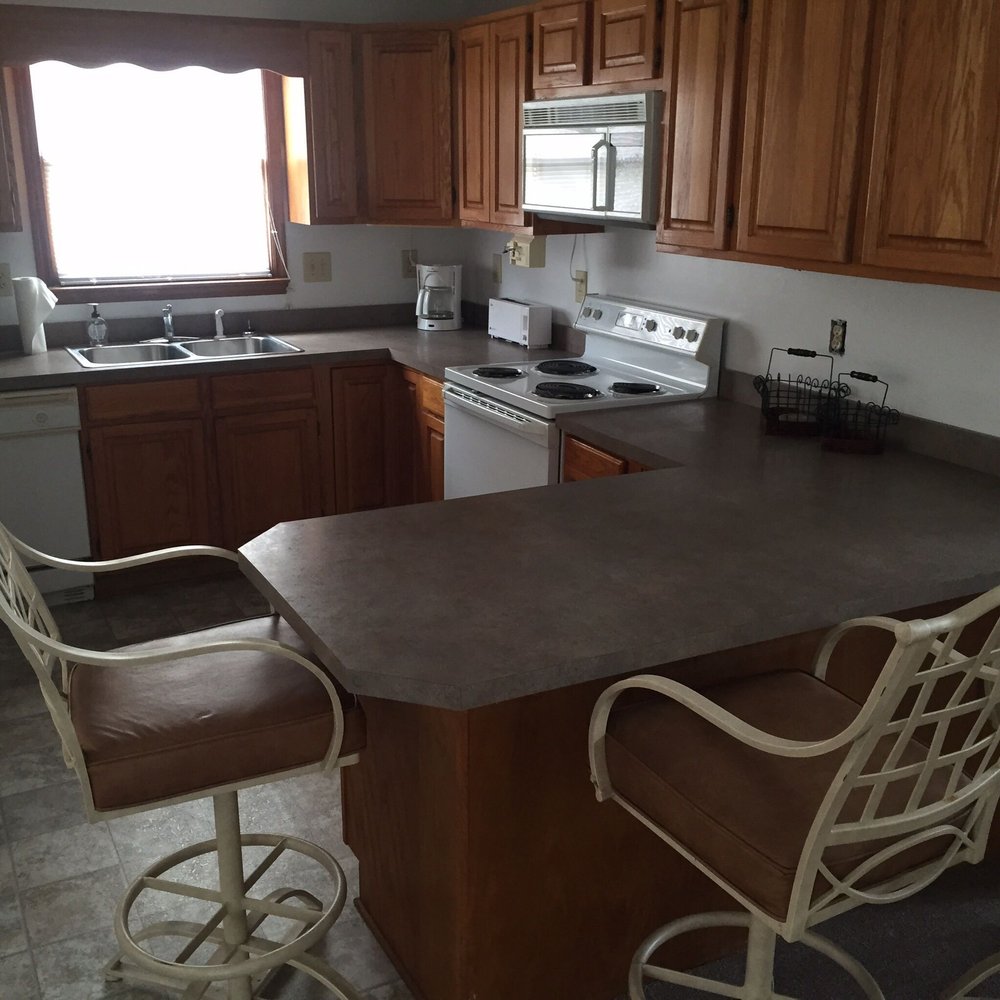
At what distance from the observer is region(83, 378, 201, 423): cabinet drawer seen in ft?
12.1

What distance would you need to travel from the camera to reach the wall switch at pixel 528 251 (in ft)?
13.5

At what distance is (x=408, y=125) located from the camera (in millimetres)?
4117

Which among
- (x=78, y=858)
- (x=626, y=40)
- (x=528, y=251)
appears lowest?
(x=78, y=858)

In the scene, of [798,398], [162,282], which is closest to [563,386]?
[798,398]

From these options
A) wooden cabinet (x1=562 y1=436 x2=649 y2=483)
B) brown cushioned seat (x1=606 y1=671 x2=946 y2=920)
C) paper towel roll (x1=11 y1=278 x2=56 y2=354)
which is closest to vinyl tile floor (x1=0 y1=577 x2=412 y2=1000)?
brown cushioned seat (x1=606 y1=671 x2=946 y2=920)

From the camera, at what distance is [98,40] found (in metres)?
3.73

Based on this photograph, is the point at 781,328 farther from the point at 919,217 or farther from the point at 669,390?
the point at 919,217

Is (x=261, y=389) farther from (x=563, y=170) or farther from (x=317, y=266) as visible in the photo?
(x=563, y=170)

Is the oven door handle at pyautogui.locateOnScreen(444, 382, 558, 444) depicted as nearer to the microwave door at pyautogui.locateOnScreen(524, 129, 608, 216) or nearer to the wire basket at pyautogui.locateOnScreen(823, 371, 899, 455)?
the microwave door at pyautogui.locateOnScreen(524, 129, 608, 216)

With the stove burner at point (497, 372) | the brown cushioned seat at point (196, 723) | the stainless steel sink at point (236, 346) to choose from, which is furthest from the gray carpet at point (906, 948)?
the stainless steel sink at point (236, 346)

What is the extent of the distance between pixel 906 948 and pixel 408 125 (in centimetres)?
335

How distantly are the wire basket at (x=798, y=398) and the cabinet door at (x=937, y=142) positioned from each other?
583 mm

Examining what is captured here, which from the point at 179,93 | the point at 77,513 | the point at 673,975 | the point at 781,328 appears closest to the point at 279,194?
the point at 179,93

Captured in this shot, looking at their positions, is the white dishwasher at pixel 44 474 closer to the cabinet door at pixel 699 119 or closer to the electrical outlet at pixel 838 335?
the cabinet door at pixel 699 119
